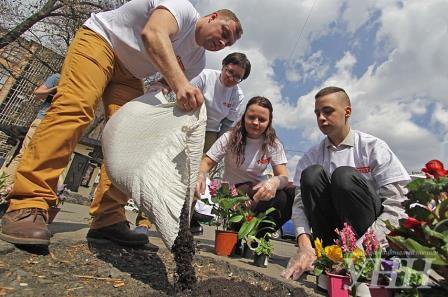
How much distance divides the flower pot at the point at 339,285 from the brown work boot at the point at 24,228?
51.1 inches

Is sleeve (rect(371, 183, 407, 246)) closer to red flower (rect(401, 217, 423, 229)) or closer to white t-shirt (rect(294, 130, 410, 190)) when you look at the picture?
white t-shirt (rect(294, 130, 410, 190))

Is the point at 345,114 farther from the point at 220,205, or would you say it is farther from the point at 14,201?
the point at 14,201

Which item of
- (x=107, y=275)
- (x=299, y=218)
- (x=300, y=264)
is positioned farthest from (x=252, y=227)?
(x=107, y=275)

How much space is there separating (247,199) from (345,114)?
3.06ft

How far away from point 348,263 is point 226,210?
1.35m

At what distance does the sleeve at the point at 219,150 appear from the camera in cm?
311

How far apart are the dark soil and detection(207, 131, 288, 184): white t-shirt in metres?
1.11

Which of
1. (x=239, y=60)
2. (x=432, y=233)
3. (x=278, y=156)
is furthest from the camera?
(x=239, y=60)

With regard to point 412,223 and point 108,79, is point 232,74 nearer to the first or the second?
point 108,79

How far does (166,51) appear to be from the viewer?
173 cm

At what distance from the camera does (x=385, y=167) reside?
2.37 meters

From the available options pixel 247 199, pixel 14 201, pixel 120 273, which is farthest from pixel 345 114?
pixel 14 201

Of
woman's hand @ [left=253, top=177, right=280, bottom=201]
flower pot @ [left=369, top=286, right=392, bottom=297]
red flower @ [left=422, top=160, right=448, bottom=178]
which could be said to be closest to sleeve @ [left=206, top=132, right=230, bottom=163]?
woman's hand @ [left=253, top=177, right=280, bottom=201]

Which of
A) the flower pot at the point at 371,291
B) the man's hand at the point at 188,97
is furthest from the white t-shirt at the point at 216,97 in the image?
the flower pot at the point at 371,291
